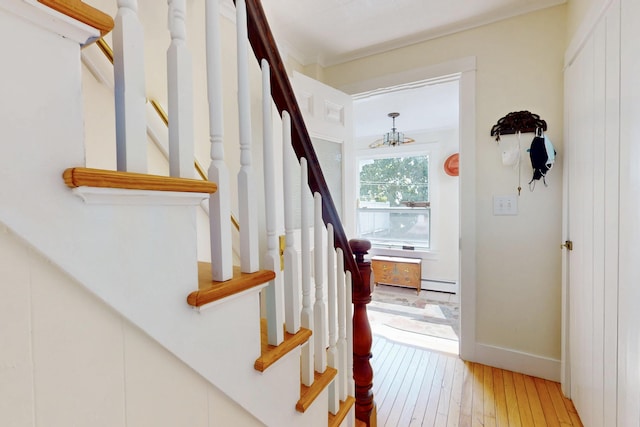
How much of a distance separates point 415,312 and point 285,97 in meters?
3.24

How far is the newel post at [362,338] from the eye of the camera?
1256 millimetres

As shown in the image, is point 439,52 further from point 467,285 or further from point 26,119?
point 26,119

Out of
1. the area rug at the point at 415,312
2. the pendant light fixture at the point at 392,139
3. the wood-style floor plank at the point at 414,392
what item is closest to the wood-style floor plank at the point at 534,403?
the wood-style floor plank at the point at 414,392

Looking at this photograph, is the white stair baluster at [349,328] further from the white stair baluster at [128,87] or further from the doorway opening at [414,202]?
the doorway opening at [414,202]

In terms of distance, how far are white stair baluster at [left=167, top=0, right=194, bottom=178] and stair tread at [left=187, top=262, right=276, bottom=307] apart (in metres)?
0.22

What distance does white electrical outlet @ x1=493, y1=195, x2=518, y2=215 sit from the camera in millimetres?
1988

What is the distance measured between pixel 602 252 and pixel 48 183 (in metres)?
1.88

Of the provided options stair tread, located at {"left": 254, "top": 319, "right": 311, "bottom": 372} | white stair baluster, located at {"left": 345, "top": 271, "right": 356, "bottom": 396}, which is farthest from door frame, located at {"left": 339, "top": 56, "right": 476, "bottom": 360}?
stair tread, located at {"left": 254, "top": 319, "right": 311, "bottom": 372}

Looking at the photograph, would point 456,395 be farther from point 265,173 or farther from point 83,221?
point 83,221

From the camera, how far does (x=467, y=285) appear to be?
83.8 inches

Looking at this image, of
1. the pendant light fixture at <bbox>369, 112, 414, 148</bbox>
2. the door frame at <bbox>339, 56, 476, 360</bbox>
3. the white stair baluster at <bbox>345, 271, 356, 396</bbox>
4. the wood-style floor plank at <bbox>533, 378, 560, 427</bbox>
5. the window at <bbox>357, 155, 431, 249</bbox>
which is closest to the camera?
the white stair baluster at <bbox>345, 271, 356, 396</bbox>

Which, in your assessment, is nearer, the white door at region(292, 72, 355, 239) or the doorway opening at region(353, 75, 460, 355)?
the white door at region(292, 72, 355, 239)

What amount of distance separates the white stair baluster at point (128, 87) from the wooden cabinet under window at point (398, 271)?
4.12m

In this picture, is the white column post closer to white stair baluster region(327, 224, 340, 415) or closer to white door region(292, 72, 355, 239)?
white stair baluster region(327, 224, 340, 415)
